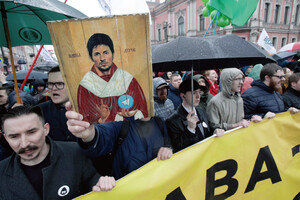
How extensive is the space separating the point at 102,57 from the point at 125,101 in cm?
28

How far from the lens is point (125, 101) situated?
38.9 inches

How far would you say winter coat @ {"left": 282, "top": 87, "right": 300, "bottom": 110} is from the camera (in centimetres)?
253

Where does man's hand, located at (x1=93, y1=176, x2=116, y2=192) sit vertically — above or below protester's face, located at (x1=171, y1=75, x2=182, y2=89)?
below

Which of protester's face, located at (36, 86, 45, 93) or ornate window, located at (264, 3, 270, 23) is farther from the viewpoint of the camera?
ornate window, located at (264, 3, 270, 23)

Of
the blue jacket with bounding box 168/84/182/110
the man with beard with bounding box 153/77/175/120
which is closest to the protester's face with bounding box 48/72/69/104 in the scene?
the man with beard with bounding box 153/77/175/120

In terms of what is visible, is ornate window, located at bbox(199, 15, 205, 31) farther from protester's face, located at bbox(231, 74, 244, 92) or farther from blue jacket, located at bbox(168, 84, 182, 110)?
protester's face, located at bbox(231, 74, 244, 92)

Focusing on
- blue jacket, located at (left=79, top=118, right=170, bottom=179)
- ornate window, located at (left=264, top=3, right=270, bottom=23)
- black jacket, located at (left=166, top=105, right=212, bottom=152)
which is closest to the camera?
blue jacket, located at (left=79, top=118, right=170, bottom=179)

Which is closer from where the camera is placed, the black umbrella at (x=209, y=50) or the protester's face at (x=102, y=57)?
the protester's face at (x=102, y=57)

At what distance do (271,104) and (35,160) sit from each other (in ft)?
9.37

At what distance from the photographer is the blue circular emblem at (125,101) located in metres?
0.98

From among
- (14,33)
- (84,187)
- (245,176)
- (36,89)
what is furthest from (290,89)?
(36,89)

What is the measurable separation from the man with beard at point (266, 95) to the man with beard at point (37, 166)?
2.26 m

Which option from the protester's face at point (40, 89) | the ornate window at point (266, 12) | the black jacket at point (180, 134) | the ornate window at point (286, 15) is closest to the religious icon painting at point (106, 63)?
the black jacket at point (180, 134)

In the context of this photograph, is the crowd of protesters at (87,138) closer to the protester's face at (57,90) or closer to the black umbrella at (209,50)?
the protester's face at (57,90)
